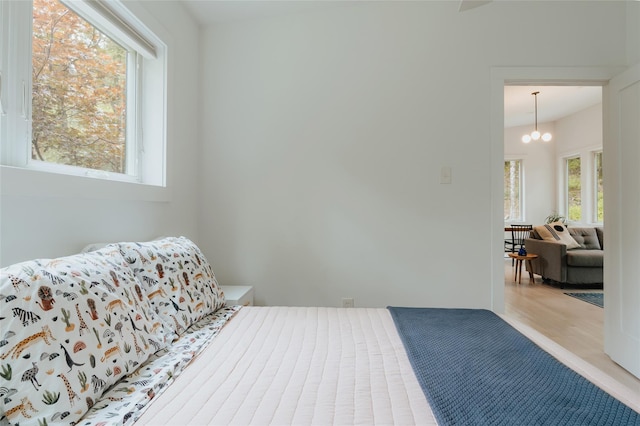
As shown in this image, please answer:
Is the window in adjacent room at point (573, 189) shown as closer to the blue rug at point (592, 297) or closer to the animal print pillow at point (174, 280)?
the blue rug at point (592, 297)

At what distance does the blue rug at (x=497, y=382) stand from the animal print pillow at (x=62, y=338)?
2.82 ft

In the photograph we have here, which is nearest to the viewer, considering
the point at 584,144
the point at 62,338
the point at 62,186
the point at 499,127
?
the point at 62,338

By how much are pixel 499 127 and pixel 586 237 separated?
12.4ft

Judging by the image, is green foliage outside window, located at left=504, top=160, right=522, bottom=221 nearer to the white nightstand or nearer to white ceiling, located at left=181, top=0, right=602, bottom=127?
white ceiling, located at left=181, top=0, right=602, bottom=127

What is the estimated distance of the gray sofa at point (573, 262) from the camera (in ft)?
14.3

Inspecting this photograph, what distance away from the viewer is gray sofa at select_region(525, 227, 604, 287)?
436 centimetres

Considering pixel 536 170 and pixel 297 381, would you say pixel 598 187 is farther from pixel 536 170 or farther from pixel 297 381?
pixel 297 381

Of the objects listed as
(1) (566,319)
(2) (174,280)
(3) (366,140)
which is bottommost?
(1) (566,319)

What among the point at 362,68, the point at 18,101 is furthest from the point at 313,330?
the point at 362,68

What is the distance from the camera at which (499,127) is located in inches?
92.0

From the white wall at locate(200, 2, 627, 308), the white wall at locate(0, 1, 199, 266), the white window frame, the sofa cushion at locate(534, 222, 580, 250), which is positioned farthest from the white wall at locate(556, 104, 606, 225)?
the white wall at locate(0, 1, 199, 266)

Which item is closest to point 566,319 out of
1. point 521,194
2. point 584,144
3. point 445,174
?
point 445,174

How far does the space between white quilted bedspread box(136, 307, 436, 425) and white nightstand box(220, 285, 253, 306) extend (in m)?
0.55

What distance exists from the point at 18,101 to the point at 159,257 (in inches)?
28.8
